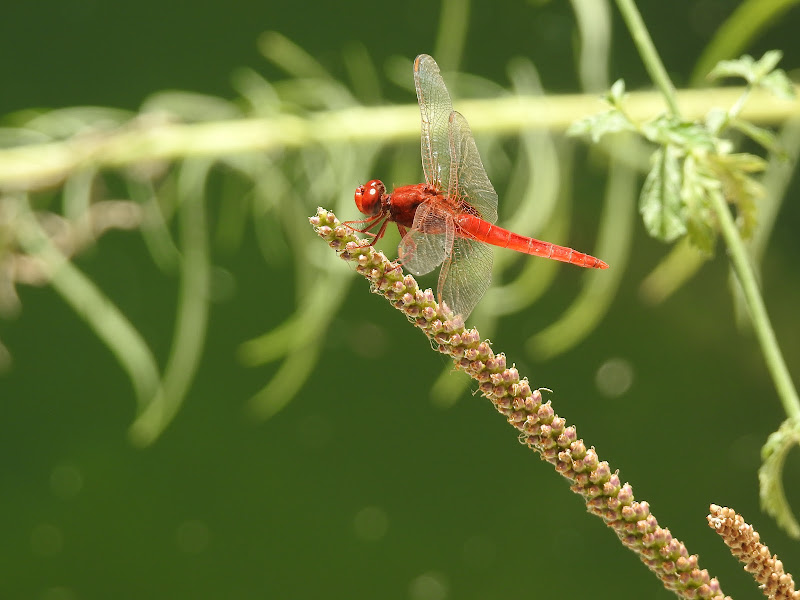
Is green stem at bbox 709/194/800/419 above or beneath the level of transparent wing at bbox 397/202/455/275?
beneath

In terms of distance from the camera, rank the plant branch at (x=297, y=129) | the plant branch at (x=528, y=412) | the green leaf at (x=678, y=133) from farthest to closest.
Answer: the plant branch at (x=297, y=129), the green leaf at (x=678, y=133), the plant branch at (x=528, y=412)

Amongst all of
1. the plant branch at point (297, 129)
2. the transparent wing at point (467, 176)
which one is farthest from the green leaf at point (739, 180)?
the plant branch at point (297, 129)

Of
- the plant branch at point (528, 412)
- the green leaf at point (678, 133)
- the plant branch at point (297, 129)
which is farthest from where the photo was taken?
the plant branch at point (297, 129)

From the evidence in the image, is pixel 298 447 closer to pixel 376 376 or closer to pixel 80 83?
pixel 376 376

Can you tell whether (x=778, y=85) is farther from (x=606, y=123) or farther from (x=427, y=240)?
(x=427, y=240)

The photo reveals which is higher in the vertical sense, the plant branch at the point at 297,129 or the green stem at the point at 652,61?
the plant branch at the point at 297,129

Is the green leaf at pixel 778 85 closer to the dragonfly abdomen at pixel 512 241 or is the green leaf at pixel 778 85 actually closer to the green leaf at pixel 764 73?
the green leaf at pixel 764 73

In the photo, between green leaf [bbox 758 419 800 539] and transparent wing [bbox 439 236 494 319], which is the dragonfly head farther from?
green leaf [bbox 758 419 800 539]

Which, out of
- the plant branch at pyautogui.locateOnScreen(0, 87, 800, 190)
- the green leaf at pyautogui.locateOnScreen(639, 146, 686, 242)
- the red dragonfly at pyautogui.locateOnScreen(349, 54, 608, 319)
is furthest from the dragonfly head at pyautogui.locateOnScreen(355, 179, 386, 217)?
the plant branch at pyautogui.locateOnScreen(0, 87, 800, 190)
